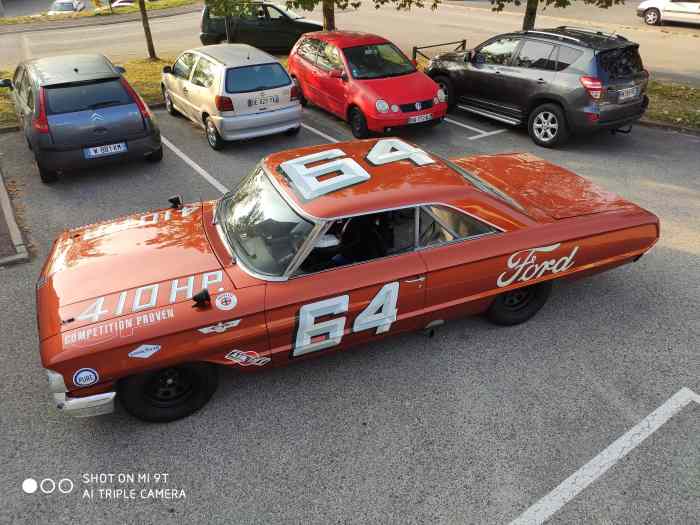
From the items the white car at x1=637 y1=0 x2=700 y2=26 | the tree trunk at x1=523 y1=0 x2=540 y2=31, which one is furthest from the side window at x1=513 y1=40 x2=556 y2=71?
the white car at x1=637 y1=0 x2=700 y2=26

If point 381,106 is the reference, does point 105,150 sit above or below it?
below

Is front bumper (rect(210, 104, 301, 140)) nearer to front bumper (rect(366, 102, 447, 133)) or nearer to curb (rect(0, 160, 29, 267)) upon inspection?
front bumper (rect(366, 102, 447, 133))

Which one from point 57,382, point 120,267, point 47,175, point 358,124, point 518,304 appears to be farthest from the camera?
point 358,124

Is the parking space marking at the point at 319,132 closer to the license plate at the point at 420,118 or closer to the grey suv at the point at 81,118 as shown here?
the license plate at the point at 420,118

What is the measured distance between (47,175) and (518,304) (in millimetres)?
6845

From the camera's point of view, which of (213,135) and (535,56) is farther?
(535,56)

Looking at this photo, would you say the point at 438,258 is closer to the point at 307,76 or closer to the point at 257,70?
the point at 257,70

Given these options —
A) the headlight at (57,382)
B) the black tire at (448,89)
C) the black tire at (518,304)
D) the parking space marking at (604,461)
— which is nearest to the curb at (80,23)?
the black tire at (448,89)

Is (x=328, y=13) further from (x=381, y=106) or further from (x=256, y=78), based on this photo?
(x=381, y=106)

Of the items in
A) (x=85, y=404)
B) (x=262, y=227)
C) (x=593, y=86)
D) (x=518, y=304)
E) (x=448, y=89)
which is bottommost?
(x=518, y=304)

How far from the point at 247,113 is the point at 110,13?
18335 mm

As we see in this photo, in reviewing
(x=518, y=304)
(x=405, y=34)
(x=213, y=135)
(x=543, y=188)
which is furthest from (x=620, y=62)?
(x=405, y=34)

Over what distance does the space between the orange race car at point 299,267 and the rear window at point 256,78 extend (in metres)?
4.13

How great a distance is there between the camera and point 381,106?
885 cm
